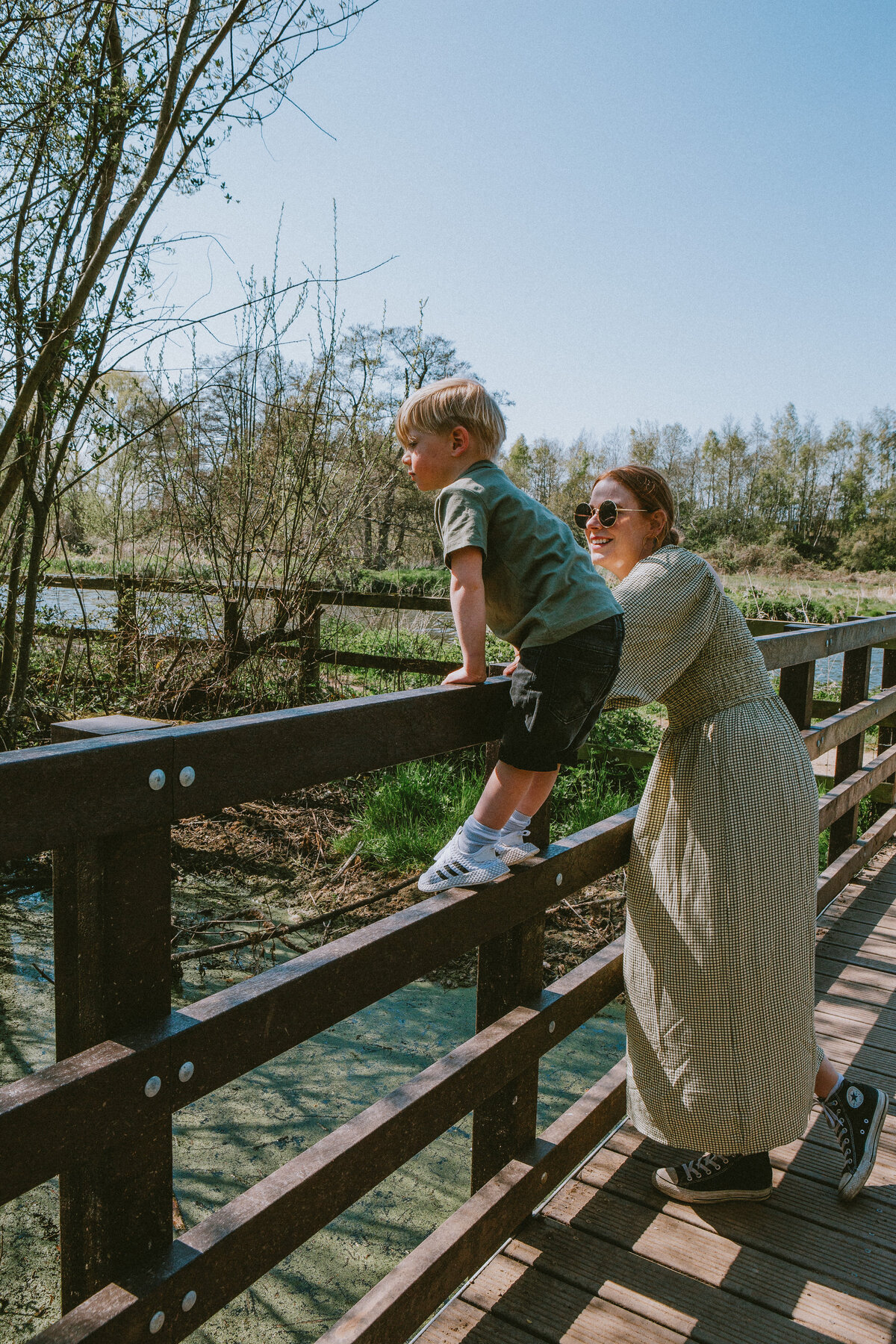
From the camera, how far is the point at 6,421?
4000 millimetres

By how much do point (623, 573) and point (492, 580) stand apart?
0.39 m

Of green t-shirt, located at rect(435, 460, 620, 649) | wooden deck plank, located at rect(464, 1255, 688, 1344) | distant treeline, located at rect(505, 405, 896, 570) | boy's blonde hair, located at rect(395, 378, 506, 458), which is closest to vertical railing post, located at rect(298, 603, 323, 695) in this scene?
boy's blonde hair, located at rect(395, 378, 506, 458)

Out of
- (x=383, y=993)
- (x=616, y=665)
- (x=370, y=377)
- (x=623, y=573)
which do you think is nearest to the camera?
(x=383, y=993)

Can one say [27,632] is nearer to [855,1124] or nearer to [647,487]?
[647,487]

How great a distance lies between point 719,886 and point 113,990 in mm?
1264

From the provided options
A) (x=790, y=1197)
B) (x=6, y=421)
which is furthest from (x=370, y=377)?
(x=790, y=1197)

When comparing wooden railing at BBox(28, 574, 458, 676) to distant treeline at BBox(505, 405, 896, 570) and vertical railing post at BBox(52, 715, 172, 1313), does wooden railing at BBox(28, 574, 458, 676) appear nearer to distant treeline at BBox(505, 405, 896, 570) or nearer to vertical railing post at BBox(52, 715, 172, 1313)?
vertical railing post at BBox(52, 715, 172, 1313)

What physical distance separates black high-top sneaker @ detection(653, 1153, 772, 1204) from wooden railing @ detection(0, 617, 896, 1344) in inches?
17.4

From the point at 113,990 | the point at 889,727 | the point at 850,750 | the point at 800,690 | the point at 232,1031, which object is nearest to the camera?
the point at 113,990

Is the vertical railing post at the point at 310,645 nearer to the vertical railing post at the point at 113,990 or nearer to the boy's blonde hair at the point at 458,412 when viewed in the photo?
the boy's blonde hair at the point at 458,412

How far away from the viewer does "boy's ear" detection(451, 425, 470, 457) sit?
77.7 inches

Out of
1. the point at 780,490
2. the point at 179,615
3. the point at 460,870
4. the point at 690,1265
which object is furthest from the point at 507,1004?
the point at 780,490

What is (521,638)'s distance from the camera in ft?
6.05

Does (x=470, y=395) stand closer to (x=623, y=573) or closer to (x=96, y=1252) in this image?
(x=623, y=573)
